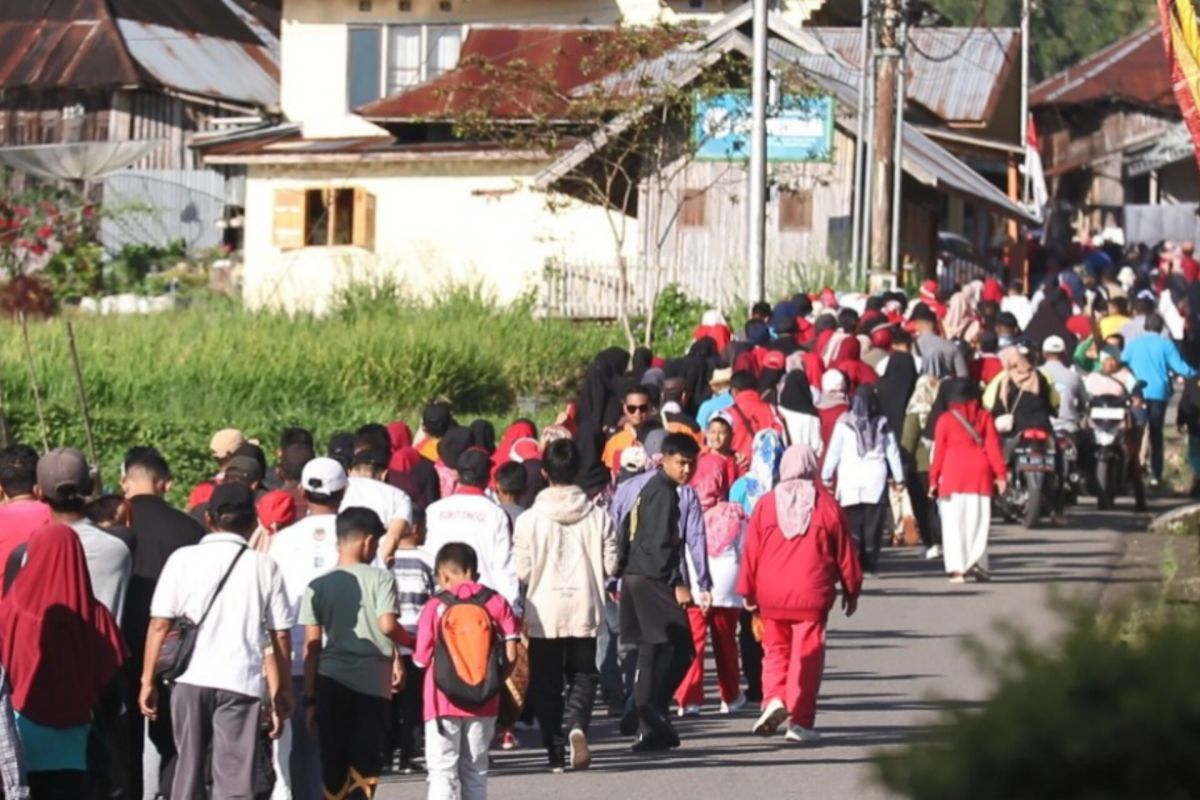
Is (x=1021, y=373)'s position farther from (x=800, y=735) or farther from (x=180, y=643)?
(x=180, y=643)

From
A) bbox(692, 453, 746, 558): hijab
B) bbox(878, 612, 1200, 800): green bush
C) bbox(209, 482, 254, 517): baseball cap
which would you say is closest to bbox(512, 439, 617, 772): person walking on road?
bbox(692, 453, 746, 558): hijab

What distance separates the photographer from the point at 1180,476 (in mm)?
26812

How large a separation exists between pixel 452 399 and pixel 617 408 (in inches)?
532

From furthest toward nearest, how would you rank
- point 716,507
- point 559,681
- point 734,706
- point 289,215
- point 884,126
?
point 289,215 < point 884,126 < point 734,706 < point 716,507 < point 559,681

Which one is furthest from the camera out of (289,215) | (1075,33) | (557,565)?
(1075,33)

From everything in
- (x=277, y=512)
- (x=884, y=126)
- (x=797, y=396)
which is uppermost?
(x=884, y=126)

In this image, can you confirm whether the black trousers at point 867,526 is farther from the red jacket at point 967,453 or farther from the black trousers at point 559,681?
the black trousers at point 559,681

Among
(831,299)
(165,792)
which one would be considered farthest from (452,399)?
(165,792)

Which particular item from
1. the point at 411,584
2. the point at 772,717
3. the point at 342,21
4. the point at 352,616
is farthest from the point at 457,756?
the point at 342,21

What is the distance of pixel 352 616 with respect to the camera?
981 cm

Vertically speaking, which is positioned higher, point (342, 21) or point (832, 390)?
point (342, 21)

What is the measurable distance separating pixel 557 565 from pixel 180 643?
2939 millimetres

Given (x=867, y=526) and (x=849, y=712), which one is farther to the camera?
(x=867, y=526)

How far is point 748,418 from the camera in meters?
17.0
